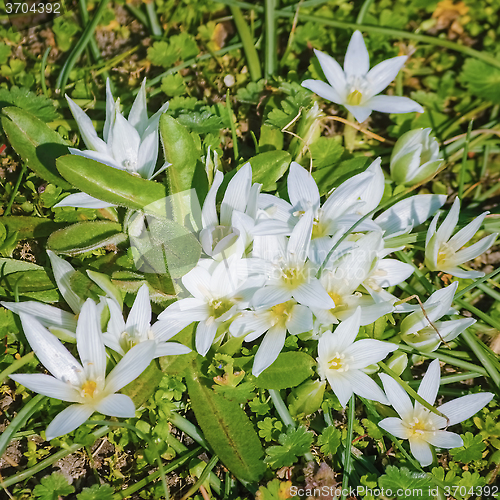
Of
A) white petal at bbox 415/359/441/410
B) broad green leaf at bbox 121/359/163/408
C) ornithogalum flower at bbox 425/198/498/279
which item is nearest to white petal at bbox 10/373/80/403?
broad green leaf at bbox 121/359/163/408

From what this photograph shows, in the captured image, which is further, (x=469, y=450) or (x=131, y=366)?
(x=469, y=450)

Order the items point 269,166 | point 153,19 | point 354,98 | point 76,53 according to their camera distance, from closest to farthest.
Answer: point 269,166 → point 354,98 → point 76,53 → point 153,19

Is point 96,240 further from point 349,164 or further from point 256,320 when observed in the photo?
point 349,164

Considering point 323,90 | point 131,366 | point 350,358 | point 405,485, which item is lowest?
point 405,485

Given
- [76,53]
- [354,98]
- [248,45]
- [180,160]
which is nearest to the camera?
[180,160]

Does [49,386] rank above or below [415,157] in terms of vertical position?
below

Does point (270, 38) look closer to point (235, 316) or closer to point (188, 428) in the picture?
point (235, 316)

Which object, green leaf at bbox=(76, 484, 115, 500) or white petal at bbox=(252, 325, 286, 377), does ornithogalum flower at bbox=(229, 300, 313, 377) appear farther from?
green leaf at bbox=(76, 484, 115, 500)

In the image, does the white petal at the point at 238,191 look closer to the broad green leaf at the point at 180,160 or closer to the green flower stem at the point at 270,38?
the broad green leaf at the point at 180,160

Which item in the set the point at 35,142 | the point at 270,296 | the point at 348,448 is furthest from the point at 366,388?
the point at 35,142
